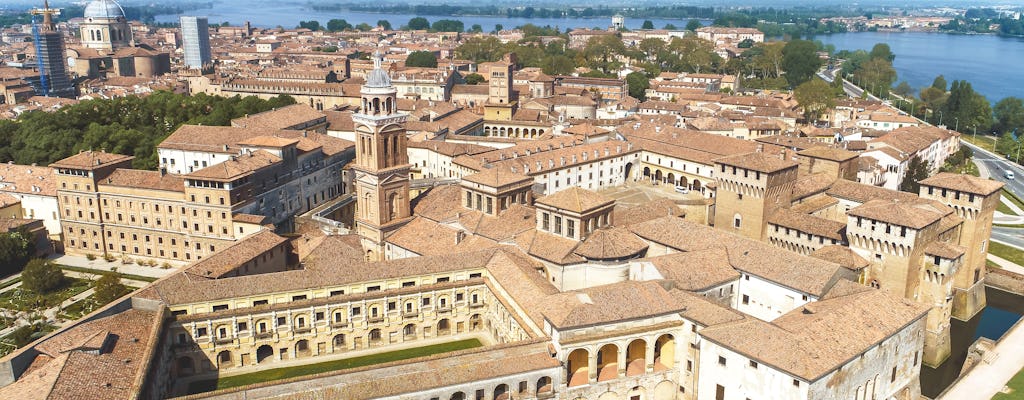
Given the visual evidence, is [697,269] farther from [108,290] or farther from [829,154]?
[108,290]

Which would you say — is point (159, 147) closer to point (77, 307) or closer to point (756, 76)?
point (77, 307)

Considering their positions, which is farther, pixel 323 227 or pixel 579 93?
pixel 579 93

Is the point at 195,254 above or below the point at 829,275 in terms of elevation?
below

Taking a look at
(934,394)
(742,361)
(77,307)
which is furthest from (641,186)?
(77,307)

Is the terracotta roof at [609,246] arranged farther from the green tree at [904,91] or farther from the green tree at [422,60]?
the green tree at [904,91]

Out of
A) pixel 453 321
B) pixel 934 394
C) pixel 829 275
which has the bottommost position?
pixel 934 394

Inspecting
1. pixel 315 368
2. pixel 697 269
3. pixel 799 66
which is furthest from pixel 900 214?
pixel 799 66
